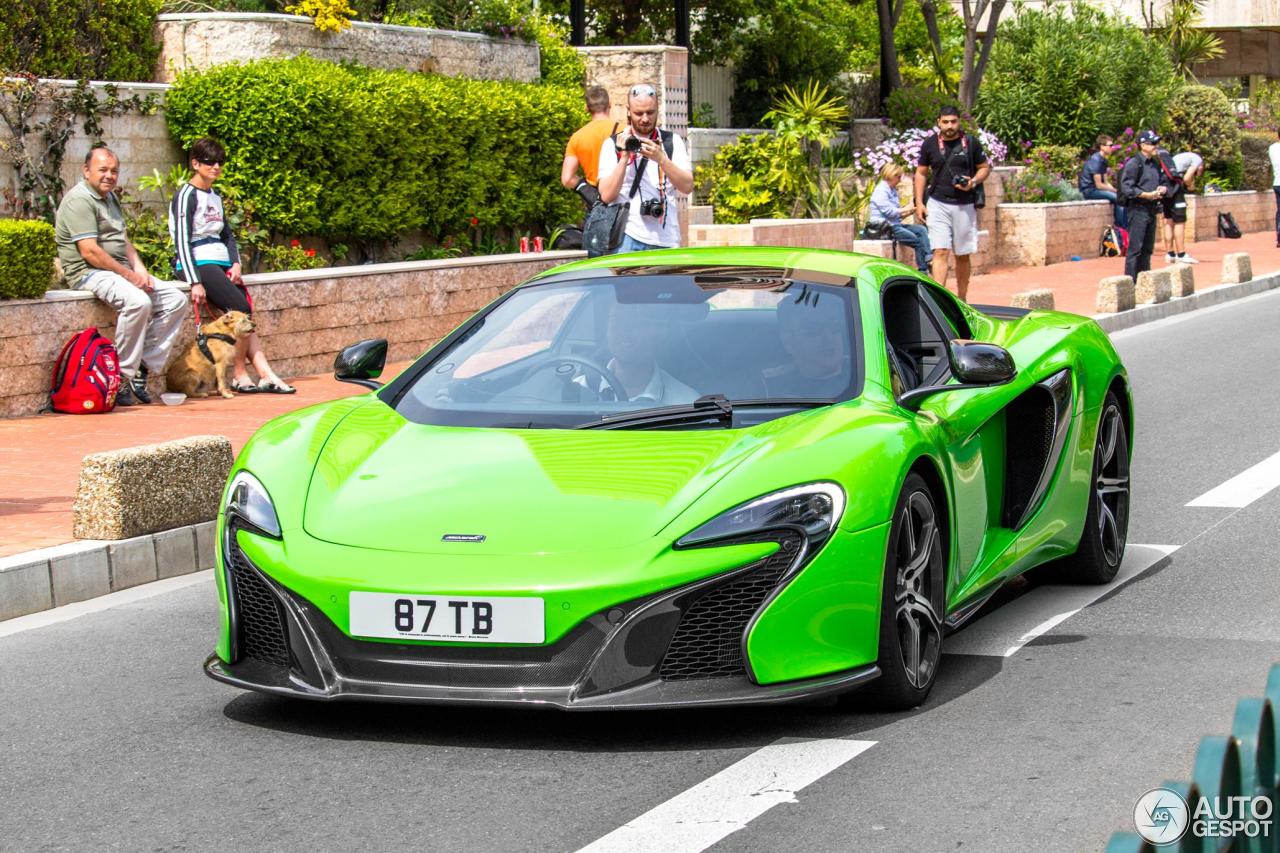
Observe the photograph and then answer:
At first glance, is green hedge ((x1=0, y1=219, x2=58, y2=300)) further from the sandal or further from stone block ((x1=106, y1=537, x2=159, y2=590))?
stone block ((x1=106, y1=537, x2=159, y2=590))

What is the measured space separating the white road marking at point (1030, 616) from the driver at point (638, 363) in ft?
4.12

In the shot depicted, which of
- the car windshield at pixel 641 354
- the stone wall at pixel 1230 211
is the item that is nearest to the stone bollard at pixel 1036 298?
the car windshield at pixel 641 354

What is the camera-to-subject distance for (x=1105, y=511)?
750 cm

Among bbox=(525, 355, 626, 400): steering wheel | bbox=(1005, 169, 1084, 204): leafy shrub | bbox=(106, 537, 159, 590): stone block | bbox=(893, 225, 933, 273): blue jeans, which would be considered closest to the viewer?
bbox=(525, 355, 626, 400): steering wheel

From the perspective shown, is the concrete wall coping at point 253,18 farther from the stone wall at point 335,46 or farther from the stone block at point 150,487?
the stone block at point 150,487

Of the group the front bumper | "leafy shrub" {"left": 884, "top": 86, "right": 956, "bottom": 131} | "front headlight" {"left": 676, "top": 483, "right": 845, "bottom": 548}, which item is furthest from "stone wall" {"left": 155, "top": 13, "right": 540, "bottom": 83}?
"front headlight" {"left": 676, "top": 483, "right": 845, "bottom": 548}

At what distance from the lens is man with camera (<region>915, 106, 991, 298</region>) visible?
59.5ft

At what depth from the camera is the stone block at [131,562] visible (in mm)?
8039

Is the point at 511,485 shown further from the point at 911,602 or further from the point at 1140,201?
the point at 1140,201

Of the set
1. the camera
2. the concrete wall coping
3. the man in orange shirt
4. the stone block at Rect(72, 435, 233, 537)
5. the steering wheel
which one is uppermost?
the concrete wall coping

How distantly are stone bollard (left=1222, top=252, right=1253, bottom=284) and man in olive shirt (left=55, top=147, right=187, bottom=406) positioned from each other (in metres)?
15.7

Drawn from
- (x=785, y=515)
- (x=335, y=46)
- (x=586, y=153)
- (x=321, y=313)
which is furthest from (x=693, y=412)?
(x=335, y=46)

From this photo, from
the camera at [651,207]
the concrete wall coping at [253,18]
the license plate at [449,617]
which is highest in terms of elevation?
the concrete wall coping at [253,18]

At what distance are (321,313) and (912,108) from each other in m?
18.2
